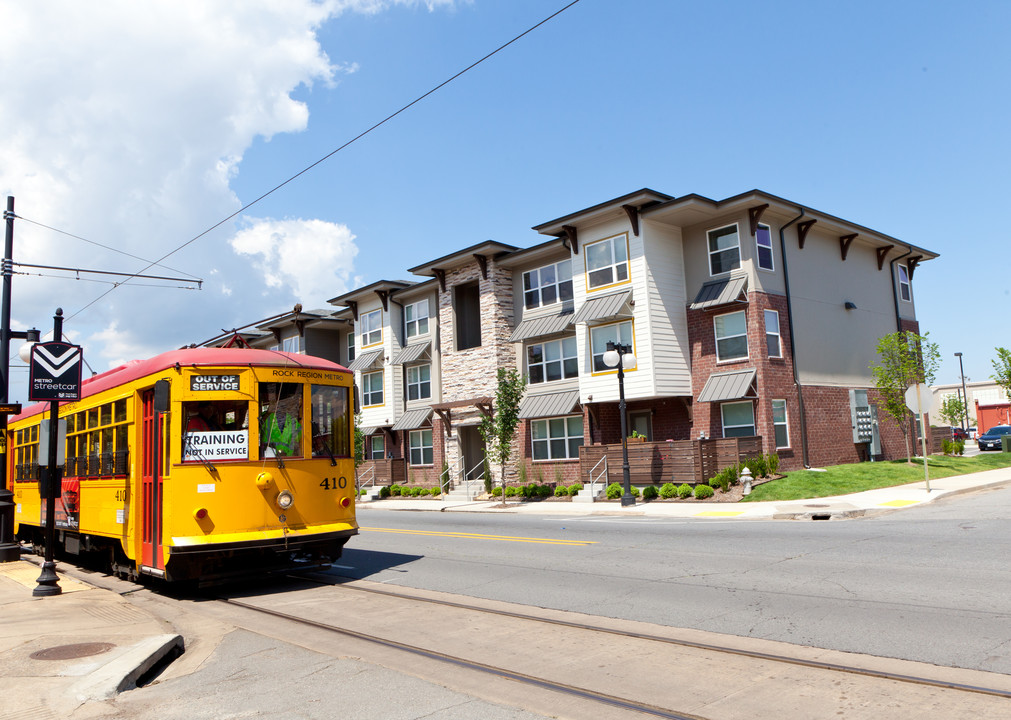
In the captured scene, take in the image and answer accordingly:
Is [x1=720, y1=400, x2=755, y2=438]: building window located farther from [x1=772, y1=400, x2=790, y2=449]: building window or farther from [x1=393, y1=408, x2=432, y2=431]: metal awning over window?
[x1=393, y1=408, x2=432, y2=431]: metal awning over window

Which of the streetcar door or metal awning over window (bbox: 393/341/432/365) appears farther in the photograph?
metal awning over window (bbox: 393/341/432/365)

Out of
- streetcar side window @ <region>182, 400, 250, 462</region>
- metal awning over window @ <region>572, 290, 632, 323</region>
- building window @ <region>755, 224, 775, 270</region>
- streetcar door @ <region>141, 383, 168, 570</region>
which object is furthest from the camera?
metal awning over window @ <region>572, 290, 632, 323</region>

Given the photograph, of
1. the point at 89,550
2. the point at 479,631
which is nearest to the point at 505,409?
the point at 89,550

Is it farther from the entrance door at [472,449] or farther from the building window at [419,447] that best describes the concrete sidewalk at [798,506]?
the building window at [419,447]

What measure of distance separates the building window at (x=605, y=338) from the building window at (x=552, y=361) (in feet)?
5.37

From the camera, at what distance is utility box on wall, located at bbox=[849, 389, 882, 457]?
29.2m

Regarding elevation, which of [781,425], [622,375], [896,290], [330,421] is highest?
[896,290]

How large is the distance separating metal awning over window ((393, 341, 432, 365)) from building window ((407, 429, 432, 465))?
138 inches

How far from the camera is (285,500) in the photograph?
10.5 m

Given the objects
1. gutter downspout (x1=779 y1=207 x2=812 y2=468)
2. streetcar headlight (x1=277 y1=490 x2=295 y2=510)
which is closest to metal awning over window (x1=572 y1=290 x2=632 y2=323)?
gutter downspout (x1=779 y1=207 x2=812 y2=468)

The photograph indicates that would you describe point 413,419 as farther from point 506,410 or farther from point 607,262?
point 607,262

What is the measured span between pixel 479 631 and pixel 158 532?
16.4 ft

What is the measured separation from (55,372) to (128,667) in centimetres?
634

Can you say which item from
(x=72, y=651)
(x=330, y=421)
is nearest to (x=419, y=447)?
(x=330, y=421)
